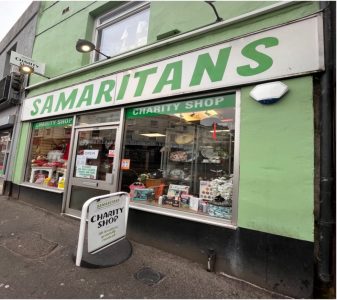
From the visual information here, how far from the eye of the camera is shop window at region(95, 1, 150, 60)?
5543 mm

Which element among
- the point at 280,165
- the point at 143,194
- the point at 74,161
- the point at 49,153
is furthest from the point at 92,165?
the point at 280,165

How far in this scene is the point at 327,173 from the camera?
272 centimetres

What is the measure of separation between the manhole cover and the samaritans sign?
286 cm

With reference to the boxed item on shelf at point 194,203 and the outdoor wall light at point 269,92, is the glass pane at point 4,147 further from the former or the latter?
the outdoor wall light at point 269,92

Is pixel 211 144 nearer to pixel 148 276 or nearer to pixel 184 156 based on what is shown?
pixel 184 156

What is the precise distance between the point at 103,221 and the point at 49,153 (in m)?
4.59

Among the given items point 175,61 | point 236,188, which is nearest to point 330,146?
point 236,188

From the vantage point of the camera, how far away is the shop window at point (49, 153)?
6.41 m

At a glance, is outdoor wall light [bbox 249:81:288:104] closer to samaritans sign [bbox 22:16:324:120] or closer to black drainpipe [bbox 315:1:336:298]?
samaritans sign [bbox 22:16:324:120]

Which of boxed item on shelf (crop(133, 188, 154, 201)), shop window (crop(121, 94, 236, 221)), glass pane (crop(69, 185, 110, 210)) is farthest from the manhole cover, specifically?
glass pane (crop(69, 185, 110, 210))

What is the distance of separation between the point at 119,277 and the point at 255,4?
14.8 ft

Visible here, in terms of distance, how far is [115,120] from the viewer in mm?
5129

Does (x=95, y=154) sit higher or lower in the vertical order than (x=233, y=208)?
higher

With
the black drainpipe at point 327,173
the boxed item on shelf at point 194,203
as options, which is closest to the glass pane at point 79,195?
the boxed item on shelf at point 194,203
